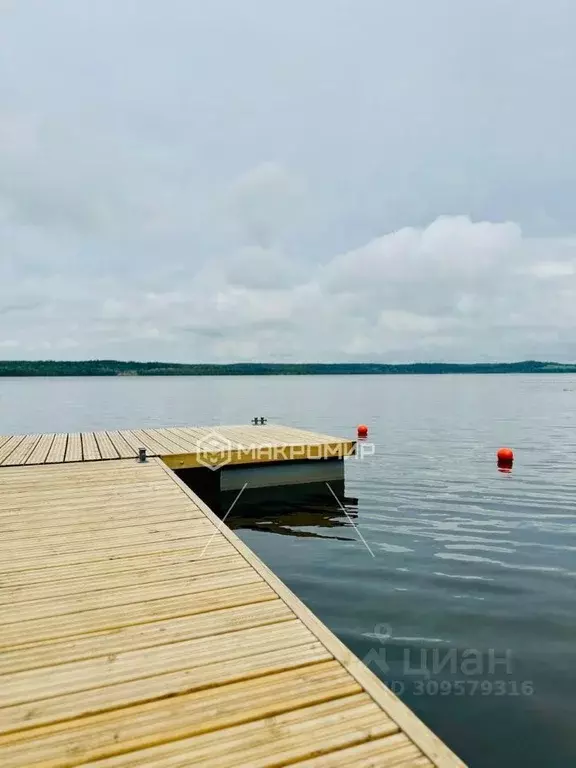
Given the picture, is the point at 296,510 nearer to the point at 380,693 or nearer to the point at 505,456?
the point at 505,456

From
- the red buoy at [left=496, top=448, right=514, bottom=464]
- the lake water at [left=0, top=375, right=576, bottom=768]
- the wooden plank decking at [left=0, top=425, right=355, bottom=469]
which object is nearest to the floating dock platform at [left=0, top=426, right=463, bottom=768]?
the lake water at [left=0, top=375, right=576, bottom=768]

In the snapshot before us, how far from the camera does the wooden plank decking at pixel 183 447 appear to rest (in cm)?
1011

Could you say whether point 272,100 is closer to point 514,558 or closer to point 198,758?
point 514,558

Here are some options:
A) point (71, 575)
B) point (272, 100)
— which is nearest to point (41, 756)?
point (71, 575)

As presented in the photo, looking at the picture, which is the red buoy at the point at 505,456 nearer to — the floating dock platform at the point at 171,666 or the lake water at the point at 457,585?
the lake water at the point at 457,585

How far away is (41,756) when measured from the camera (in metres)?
2.20

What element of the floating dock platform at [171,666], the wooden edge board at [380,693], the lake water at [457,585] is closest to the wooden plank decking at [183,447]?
the lake water at [457,585]

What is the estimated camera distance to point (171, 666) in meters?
2.92

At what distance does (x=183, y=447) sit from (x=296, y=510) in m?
2.79

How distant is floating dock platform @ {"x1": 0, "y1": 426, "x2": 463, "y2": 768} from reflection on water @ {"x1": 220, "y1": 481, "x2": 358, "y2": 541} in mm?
3811

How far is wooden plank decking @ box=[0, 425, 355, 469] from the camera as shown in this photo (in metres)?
10.1

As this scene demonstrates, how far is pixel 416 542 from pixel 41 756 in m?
7.03

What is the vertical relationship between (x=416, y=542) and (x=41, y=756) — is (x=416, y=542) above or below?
below

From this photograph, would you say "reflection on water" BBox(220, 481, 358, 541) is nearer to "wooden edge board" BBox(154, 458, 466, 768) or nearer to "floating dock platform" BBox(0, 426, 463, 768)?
"floating dock platform" BBox(0, 426, 463, 768)
